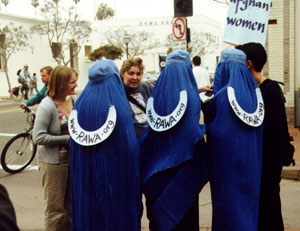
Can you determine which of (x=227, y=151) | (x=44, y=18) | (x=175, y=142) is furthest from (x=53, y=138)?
(x=44, y=18)

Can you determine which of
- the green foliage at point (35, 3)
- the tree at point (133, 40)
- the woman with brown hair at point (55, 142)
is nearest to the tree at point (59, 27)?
the green foliage at point (35, 3)

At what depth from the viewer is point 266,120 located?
3576mm

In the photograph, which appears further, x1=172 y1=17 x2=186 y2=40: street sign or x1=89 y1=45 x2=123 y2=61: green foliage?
x1=89 y1=45 x2=123 y2=61: green foliage

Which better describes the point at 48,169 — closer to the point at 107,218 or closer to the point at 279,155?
the point at 107,218

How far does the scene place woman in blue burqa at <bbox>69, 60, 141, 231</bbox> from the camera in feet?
10.3

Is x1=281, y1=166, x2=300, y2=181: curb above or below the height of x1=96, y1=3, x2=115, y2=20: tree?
below

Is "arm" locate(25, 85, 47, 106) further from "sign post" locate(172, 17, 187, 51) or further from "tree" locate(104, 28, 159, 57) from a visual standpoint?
"tree" locate(104, 28, 159, 57)

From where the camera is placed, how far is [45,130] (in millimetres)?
3910

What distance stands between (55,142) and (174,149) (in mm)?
1168

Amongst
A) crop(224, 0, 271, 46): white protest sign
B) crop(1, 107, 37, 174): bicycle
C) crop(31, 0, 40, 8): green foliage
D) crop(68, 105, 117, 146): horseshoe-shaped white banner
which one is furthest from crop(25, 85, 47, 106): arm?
crop(31, 0, 40, 8): green foliage

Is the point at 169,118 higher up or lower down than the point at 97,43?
lower down

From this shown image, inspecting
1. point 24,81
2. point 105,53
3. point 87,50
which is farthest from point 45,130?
point 87,50

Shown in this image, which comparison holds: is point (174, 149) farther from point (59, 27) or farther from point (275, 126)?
point (59, 27)

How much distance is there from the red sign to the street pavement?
3.37 meters
